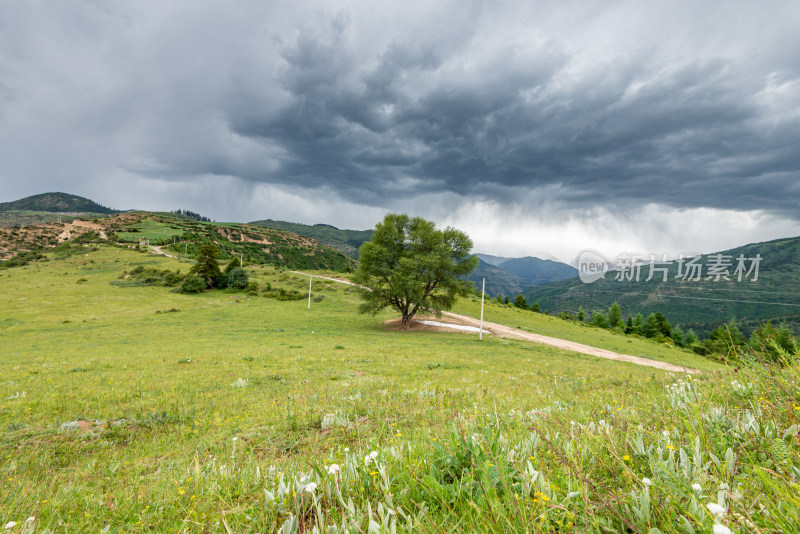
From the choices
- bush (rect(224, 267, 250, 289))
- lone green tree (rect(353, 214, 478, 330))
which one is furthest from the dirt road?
bush (rect(224, 267, 250, 289))

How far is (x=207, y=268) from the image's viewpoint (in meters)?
60.1

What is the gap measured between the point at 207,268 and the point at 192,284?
4.44m

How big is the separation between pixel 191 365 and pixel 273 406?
969 cm

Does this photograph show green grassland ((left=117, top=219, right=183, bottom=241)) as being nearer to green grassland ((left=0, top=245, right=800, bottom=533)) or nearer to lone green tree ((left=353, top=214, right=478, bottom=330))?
lone green tree ((left=353, top=214, right=478, bottom=330))

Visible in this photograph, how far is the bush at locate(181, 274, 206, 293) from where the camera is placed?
56.5 meters

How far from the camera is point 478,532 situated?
64.7 inches

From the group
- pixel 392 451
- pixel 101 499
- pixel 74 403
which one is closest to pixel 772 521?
pixel 392 451

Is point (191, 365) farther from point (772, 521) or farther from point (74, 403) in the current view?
point (772, 521)

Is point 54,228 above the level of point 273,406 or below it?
above

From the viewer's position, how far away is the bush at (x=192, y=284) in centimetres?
5647

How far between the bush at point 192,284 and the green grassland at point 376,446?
38.1 metres

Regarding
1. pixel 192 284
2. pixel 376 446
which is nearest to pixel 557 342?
pixel 376 446

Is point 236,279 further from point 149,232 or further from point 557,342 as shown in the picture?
point 149,232

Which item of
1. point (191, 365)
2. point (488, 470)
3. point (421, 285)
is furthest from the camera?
point (421, 285)
